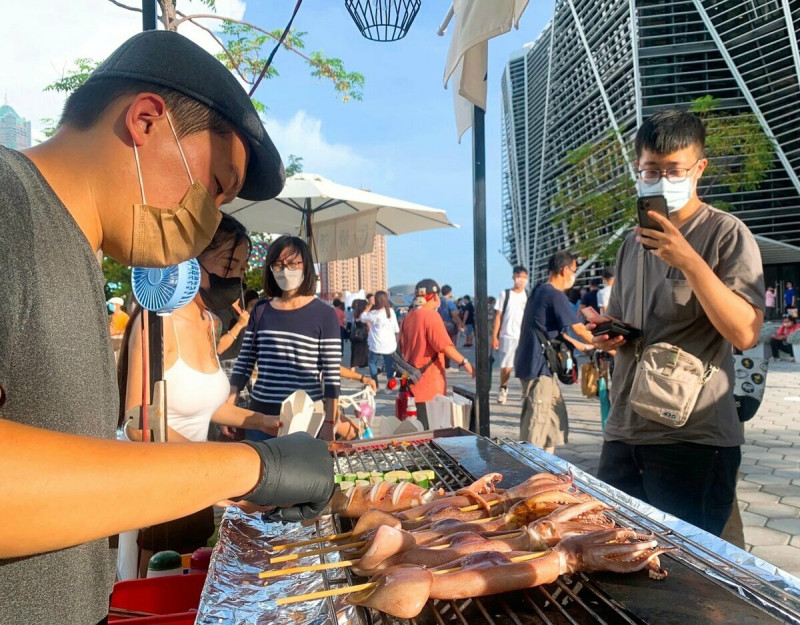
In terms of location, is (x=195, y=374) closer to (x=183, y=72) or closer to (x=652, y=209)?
(x=183, y=72)

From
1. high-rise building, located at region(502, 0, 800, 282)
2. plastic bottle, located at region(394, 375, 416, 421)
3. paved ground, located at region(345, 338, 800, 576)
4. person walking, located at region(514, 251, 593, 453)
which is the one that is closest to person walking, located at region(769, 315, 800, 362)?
paved ground, located at region(345, 338, 800, 576)

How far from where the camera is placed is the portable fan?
218 cm

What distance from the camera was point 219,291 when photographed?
12.1 feet

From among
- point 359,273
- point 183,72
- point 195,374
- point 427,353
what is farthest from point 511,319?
point 359,273

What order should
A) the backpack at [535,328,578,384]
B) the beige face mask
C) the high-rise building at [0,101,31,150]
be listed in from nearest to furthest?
1. the beige face mask
2. the backpack at [535,328,578,384]
3. the high-rise building at [0,101,31,150]

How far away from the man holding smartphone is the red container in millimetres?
2037

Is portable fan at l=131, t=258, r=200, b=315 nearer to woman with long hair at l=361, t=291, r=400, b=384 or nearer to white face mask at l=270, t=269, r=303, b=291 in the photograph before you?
white face mask at l=270, t=269, r=303, b=291

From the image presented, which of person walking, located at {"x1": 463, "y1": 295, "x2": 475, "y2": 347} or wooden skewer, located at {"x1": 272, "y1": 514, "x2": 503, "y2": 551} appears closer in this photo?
wooden skewer, located at {"x1": 272, "y1": 514, "x2": 503, "y2": 551}

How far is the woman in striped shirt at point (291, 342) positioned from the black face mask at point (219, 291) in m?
0.69

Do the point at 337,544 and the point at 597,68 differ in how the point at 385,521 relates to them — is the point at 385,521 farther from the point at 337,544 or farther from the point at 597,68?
the point at 597,68

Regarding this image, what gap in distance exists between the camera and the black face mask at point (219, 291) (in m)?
3.64

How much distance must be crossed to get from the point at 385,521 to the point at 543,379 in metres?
4.39

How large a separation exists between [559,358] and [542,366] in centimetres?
25

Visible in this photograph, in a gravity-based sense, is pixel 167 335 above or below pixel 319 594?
above
